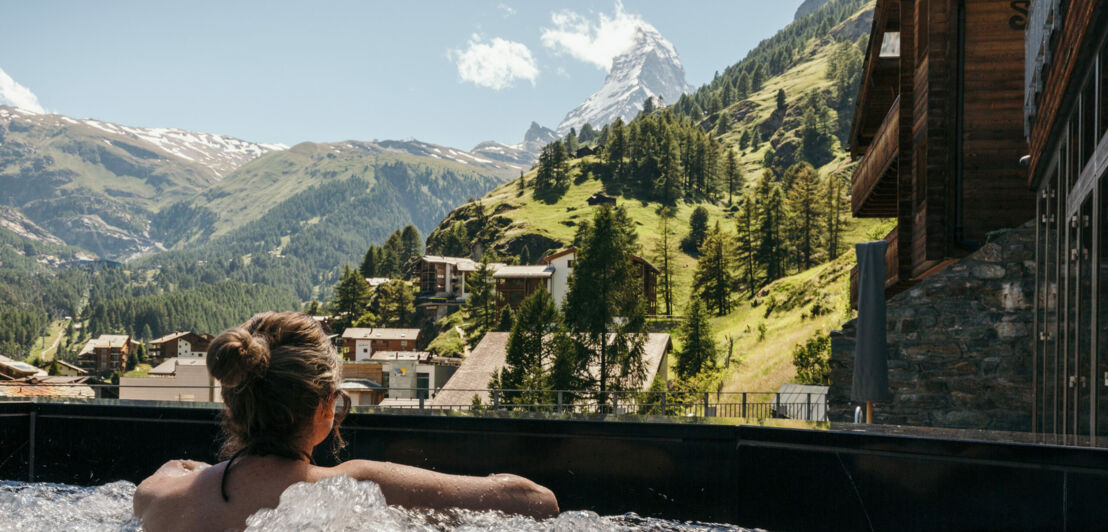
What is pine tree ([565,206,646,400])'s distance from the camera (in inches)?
1670

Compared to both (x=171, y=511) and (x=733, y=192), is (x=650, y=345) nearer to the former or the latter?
(x=171, y=511)

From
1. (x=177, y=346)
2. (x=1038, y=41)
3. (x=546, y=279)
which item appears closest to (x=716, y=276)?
(x=546, y=279)

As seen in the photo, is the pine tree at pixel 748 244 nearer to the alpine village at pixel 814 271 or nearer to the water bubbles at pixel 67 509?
the alpine village at pixel 814 271

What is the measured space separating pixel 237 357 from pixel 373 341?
9136 centimetres

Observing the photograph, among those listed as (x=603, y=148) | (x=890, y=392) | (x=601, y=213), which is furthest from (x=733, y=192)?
(x=890, y=392)

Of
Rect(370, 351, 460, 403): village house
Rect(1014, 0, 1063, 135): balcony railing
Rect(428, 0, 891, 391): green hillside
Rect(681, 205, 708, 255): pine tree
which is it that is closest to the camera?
Rect(1014, 0, 1063, 135): balcony railing

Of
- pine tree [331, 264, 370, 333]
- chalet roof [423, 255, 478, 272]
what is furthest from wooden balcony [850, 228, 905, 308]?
pine tree [331, 264, 370, 333]

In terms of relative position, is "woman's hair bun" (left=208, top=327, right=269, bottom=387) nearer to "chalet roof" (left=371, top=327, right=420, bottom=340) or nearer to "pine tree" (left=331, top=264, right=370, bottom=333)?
"chalet roof" (left=371, top=327, right=420, bottom=340)

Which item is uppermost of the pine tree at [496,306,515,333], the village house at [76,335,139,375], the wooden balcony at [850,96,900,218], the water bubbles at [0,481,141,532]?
the wooden balcony at [850,96,900,218]

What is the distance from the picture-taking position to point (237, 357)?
1978mm

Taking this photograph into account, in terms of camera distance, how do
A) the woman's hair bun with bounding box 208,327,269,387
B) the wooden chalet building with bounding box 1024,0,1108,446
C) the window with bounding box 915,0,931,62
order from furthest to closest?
the window with bounding box 915,0,931,62 < the wooden chalet building with bounding box 1024,0,1108,446 < the woman's hair bun with bounding box 208,327,269,387

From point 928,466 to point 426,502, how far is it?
1.89 m

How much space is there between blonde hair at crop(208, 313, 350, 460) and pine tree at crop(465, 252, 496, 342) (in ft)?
272

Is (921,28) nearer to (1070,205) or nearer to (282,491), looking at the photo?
(1070,205)
